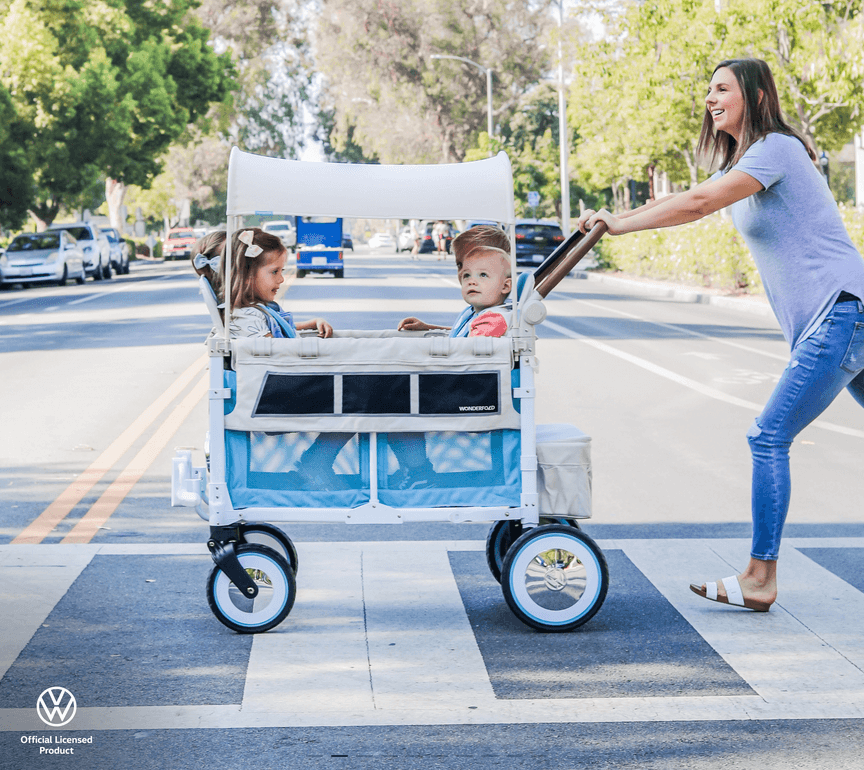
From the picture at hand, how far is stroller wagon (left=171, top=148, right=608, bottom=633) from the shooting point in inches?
193

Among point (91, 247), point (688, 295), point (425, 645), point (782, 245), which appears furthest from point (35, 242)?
point (782, 245)

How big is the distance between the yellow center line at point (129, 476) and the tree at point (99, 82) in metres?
34.8

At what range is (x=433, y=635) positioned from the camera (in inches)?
196

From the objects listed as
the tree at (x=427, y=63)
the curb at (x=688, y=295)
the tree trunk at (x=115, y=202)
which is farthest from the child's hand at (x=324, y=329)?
the tree trunk at (x=115, y=202)

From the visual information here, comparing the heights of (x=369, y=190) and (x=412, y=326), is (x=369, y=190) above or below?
above

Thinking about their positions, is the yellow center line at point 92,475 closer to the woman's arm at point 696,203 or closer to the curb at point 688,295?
the woman's arm at point 696,203

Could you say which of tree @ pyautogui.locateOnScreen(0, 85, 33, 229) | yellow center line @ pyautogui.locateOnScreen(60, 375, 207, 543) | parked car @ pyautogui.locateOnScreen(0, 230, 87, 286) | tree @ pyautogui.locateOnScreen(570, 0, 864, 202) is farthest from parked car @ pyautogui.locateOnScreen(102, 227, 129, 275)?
yellow center line @ pyautogui.locateOnScreen(60, 375, 207, 543)

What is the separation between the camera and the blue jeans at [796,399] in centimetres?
488

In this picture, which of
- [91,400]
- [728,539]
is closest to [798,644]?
[728,539]

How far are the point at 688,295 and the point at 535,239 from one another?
13.4m

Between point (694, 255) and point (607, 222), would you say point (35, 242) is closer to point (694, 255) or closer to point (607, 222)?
point (694, 255)

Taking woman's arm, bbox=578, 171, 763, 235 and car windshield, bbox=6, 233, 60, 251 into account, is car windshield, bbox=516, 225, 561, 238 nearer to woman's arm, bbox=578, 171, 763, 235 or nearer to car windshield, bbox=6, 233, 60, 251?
car windshield, bbox=6, 233, 60, 251

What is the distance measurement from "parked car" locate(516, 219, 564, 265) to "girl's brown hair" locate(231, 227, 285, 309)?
3371cm

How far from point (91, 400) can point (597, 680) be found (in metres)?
8.22
